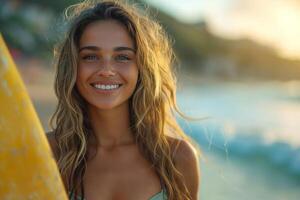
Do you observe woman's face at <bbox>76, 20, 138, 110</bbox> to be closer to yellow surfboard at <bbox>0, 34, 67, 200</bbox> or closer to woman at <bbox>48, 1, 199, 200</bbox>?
woman at <bbox>48, 1, 199, 200</bbox>

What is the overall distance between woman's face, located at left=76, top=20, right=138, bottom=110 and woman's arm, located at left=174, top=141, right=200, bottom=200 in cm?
38

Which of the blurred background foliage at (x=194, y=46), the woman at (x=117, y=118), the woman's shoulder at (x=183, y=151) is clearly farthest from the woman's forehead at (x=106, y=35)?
the blurred background foliage at (x=194, y=46)

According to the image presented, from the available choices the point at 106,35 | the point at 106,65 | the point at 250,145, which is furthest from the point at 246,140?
the point at 106,65

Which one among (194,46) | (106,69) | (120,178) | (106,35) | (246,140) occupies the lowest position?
(194,46)

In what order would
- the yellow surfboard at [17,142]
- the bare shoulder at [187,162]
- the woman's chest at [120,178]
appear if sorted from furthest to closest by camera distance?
1. the bare shoulder at [187,162]
2. the woman's chest at [120,178]
3. the yellow surfboard at [17,142]

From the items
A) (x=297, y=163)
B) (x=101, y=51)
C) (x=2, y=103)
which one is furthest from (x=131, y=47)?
(x=297, y=163)

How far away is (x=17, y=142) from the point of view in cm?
78

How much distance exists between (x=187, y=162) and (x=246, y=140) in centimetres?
1716

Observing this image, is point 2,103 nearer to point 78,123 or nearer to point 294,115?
point 78,123

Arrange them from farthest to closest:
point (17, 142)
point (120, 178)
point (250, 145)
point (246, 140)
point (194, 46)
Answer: point (194, 46), point (246, 140), point (250, 145), point (120, 178), point (17, 142)

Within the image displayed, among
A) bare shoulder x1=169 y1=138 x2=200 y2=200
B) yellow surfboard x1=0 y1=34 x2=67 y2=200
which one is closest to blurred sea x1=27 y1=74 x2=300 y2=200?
bare shoulder x1=169 y1=138 x2=200 y2=200

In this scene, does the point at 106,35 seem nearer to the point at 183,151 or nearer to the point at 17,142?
the point at 183,151

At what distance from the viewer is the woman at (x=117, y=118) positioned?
95.5 inches

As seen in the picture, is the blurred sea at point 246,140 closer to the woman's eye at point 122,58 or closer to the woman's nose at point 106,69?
the woman's eye at point 122,58
